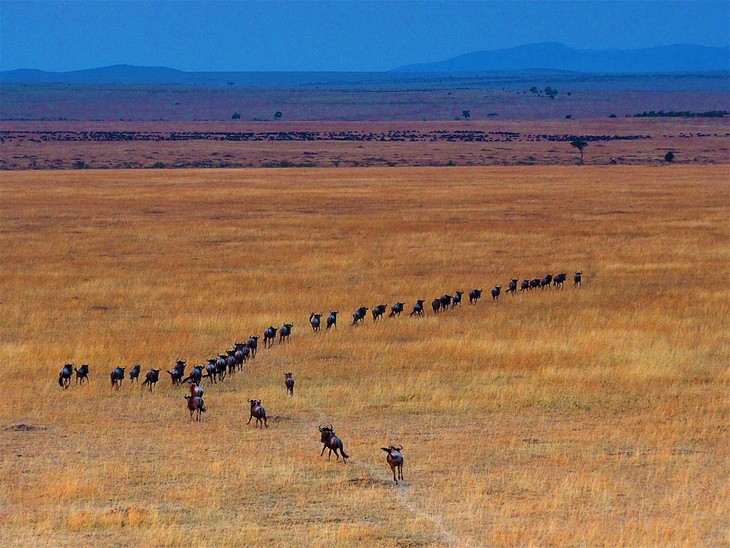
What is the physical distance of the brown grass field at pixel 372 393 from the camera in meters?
11.6

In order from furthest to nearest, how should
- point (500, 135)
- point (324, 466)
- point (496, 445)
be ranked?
point (500, 135) → point (496, 445) → point (324, 466)

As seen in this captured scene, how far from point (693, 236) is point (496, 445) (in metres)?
27.3

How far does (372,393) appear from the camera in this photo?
55.7 feet

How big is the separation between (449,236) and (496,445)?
25729 mm

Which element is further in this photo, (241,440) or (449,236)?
(449,236)

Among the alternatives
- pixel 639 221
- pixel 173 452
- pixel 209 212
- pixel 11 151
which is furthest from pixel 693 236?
pixel 11 151

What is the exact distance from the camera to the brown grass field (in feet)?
38.0

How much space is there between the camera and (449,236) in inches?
1563

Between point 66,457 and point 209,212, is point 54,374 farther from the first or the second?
point 209,212

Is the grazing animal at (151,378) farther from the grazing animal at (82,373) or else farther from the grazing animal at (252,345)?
the grazing animal at (252,345)

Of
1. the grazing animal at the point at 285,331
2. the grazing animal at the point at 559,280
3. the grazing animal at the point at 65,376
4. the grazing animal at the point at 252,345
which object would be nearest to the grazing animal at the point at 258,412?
the grazing animal at the point at 65,376

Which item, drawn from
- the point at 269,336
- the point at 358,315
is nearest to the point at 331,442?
the point at 269,336

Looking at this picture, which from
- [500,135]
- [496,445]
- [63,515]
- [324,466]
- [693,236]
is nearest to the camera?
[63,515]

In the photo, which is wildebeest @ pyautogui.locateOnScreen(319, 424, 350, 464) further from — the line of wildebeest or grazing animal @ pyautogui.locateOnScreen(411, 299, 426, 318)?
grazing animal @ pyautogui.locateOnScreen(411, 299, 426, 318)
